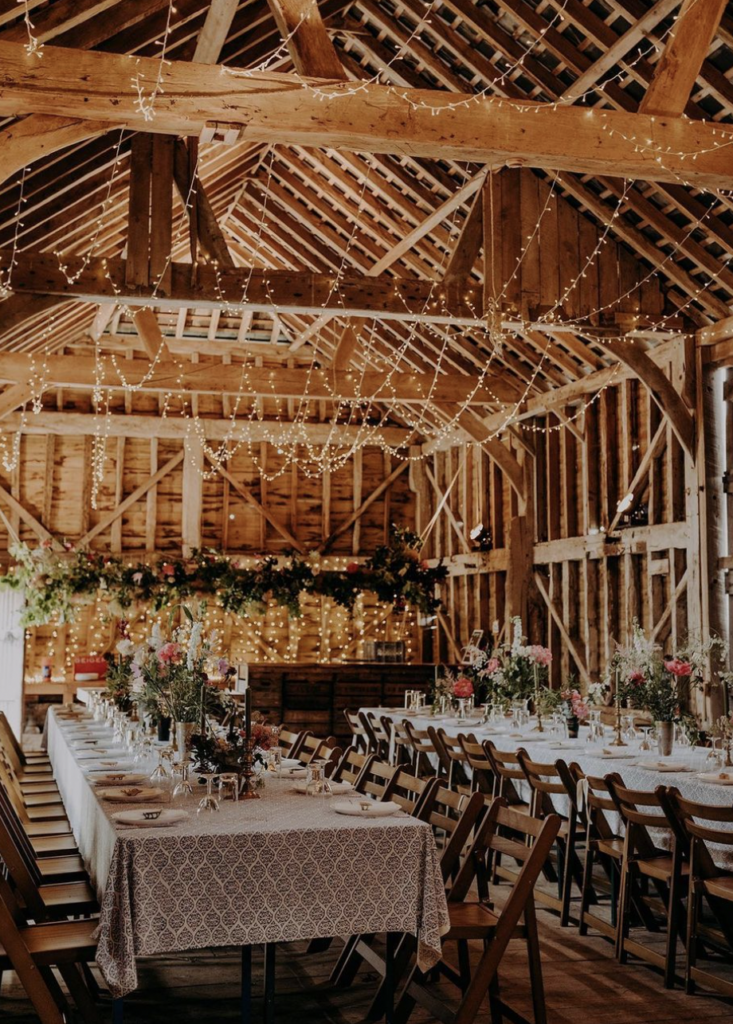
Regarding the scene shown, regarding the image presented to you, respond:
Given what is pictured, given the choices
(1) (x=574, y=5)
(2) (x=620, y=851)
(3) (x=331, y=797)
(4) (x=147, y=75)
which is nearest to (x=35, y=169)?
(4) (x=147, y=75)

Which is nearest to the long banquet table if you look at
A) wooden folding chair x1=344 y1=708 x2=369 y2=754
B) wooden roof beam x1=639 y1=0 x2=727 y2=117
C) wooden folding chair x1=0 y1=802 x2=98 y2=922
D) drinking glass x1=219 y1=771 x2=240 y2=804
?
wooden folding chair x1=344 y1=708 x2=369 y2=754

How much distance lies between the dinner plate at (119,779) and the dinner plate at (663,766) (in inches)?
101

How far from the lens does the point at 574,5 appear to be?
25.8 ft

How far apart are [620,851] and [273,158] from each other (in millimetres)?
9588

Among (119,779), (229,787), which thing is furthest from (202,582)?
(229,787)

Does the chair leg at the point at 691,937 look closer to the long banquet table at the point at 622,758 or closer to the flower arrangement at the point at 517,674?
the long banquet table at the point at 622,758

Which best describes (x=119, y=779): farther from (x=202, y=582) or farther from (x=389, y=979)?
(x=202, y=582)

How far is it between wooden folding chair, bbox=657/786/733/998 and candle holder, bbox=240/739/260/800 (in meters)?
1.67

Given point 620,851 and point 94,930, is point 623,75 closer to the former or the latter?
point 620,851

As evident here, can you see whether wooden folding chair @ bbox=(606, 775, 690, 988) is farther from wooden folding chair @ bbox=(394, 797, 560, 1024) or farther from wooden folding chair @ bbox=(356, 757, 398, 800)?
wooden folding chair @ bbox=(356, 757, 398, 800)

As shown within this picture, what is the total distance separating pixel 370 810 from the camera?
12.7 feet

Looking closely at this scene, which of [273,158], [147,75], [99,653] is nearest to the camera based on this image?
[147,75]

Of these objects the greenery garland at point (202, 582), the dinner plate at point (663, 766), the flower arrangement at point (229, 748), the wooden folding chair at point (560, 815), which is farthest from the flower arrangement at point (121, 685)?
the dinner plate at point (663, 766)

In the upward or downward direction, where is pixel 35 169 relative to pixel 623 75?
downward
